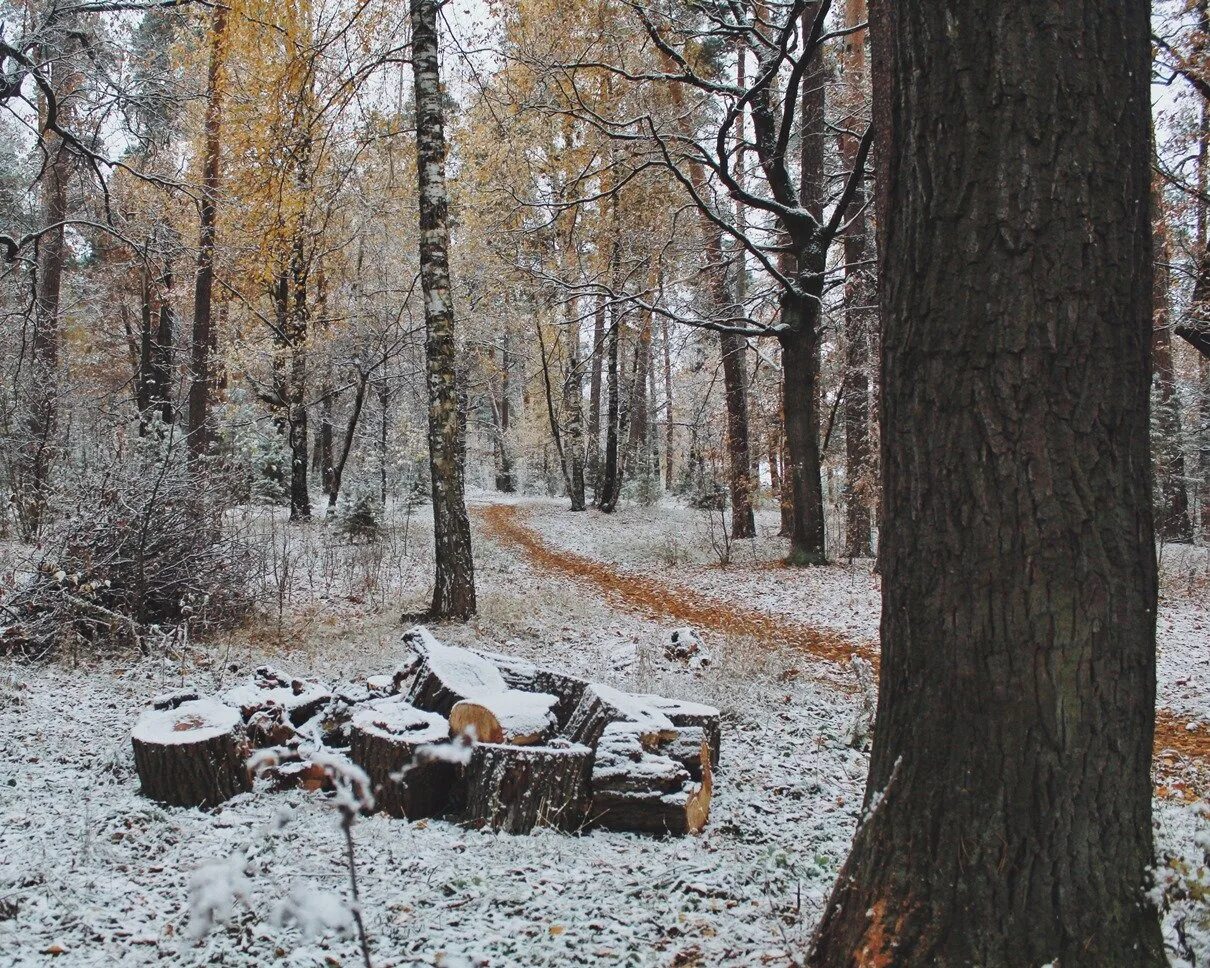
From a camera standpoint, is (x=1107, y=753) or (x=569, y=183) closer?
(x=1107, y=753)

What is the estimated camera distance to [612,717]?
157 inches

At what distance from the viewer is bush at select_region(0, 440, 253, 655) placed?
6082 millimetres

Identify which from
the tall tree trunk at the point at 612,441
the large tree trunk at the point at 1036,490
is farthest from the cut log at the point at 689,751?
the tall tree trunk at the point at 612,441

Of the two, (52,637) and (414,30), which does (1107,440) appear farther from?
(414,30)

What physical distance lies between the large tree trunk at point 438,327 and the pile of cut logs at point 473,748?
3.46m

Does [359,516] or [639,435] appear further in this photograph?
[639,435]

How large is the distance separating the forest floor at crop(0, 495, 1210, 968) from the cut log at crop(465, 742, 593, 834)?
4.6 inches

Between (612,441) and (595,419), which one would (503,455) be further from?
(612,441)

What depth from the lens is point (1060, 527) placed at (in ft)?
5.99

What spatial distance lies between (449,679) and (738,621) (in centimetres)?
513

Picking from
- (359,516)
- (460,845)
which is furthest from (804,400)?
(460,845)

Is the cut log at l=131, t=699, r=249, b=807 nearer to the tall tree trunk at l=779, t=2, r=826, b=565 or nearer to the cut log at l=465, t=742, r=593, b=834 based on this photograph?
the cut log at l=465, t=742, r=593, b=834

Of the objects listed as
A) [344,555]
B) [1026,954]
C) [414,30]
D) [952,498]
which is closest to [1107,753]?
[1026,954]

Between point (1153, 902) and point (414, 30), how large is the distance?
9.12 metres
